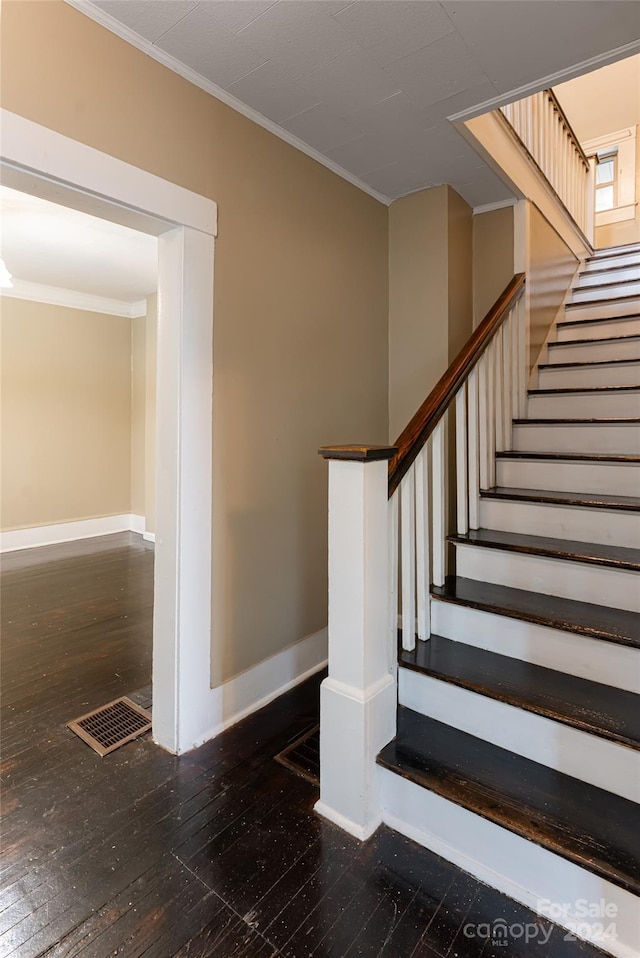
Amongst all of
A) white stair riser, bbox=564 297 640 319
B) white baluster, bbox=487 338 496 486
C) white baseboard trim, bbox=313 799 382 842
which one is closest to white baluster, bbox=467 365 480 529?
white baluster, bbox=487 338 496 486

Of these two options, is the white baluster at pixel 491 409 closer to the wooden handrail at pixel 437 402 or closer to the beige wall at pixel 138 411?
the wooden handrail at pixel 437 402

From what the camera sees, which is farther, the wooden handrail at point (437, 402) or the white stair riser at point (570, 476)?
the white stair riser at point (570, 476)

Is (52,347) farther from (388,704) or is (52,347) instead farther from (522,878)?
(522,878)

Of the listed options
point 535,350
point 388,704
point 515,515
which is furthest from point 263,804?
point 535,350

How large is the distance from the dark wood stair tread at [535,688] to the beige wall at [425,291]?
1524mm

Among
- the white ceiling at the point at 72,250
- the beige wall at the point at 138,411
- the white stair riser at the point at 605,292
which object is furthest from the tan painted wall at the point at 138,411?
the white stair riser at the point at 605,292

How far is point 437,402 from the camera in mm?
1751

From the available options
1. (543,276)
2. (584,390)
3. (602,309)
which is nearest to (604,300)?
(602,309)

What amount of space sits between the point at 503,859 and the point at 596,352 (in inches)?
111

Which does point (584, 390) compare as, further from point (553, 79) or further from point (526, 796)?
point (526, 796)

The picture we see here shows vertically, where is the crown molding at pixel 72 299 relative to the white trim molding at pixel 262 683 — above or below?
above

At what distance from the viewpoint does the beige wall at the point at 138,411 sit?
556cm

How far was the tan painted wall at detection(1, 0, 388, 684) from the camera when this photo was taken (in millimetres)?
1456

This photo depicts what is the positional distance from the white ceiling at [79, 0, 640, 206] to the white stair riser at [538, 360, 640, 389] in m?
1.45
